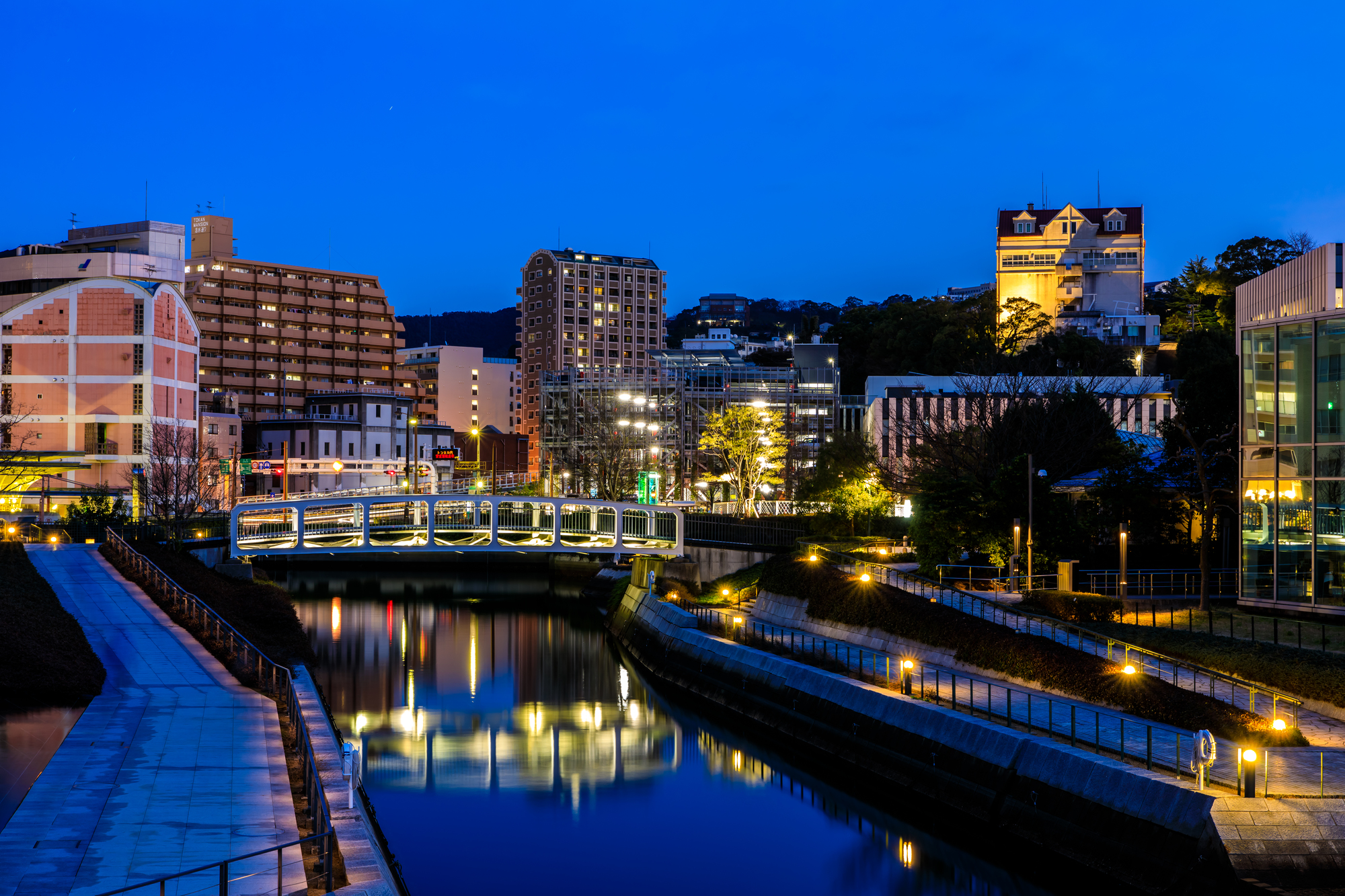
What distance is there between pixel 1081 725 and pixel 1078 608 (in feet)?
25.6

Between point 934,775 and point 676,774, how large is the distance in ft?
21.0

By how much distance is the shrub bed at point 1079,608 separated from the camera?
88.2ft

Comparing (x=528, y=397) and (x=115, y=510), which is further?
(x=528, y=397)

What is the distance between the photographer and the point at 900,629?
28516mm

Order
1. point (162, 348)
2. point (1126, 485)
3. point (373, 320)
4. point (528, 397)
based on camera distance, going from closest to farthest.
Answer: point (1126, 485), point (162, 348), point (373, 320), point (528, 397)

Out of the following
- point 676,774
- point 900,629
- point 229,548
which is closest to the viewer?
point 676,774

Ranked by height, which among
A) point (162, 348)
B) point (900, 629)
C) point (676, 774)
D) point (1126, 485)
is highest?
point (162, 348)

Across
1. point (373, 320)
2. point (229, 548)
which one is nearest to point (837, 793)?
point (229, 548)

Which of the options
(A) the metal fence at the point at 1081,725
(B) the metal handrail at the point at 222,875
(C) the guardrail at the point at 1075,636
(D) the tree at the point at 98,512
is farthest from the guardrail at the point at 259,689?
(C) the guardrail at the point at 1075,636

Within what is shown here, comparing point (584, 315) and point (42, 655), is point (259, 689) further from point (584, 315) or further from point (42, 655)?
point (584, 315)

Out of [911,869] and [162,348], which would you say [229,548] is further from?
[911,869]

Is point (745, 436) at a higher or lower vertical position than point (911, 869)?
higher

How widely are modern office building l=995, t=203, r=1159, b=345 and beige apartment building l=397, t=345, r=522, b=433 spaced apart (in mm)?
61775

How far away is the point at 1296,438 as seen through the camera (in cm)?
2781
